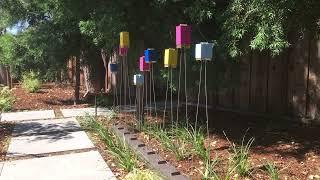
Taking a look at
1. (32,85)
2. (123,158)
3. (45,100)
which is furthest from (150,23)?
Result: (32,85)

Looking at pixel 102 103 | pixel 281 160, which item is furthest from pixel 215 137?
pixel 102 103

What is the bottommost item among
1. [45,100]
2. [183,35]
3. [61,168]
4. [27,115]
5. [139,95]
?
[61,168]

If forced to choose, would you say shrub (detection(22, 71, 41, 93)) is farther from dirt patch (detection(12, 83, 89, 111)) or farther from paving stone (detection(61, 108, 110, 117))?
paving stone (detection(61, 108, 110, 117))

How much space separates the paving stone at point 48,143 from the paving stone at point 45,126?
0.93 ft

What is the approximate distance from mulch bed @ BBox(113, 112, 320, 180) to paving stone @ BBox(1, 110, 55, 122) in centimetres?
244

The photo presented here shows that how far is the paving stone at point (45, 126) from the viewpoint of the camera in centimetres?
836

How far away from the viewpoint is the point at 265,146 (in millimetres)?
6367

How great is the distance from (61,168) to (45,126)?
3316 millimetres

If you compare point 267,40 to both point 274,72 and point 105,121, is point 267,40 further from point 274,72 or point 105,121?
point 105,121

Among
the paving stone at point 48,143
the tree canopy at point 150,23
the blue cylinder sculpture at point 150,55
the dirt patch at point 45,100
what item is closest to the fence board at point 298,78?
the tree canopy at point 150,23

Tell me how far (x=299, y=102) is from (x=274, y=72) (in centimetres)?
82

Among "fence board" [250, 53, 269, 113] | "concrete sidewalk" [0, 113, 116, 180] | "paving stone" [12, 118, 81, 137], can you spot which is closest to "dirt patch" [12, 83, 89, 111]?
"paving stone" [12, 118, 81, 137]

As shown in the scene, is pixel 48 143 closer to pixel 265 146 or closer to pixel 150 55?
pixel 150 55

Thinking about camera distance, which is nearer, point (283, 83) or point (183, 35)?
point (183, 35)
